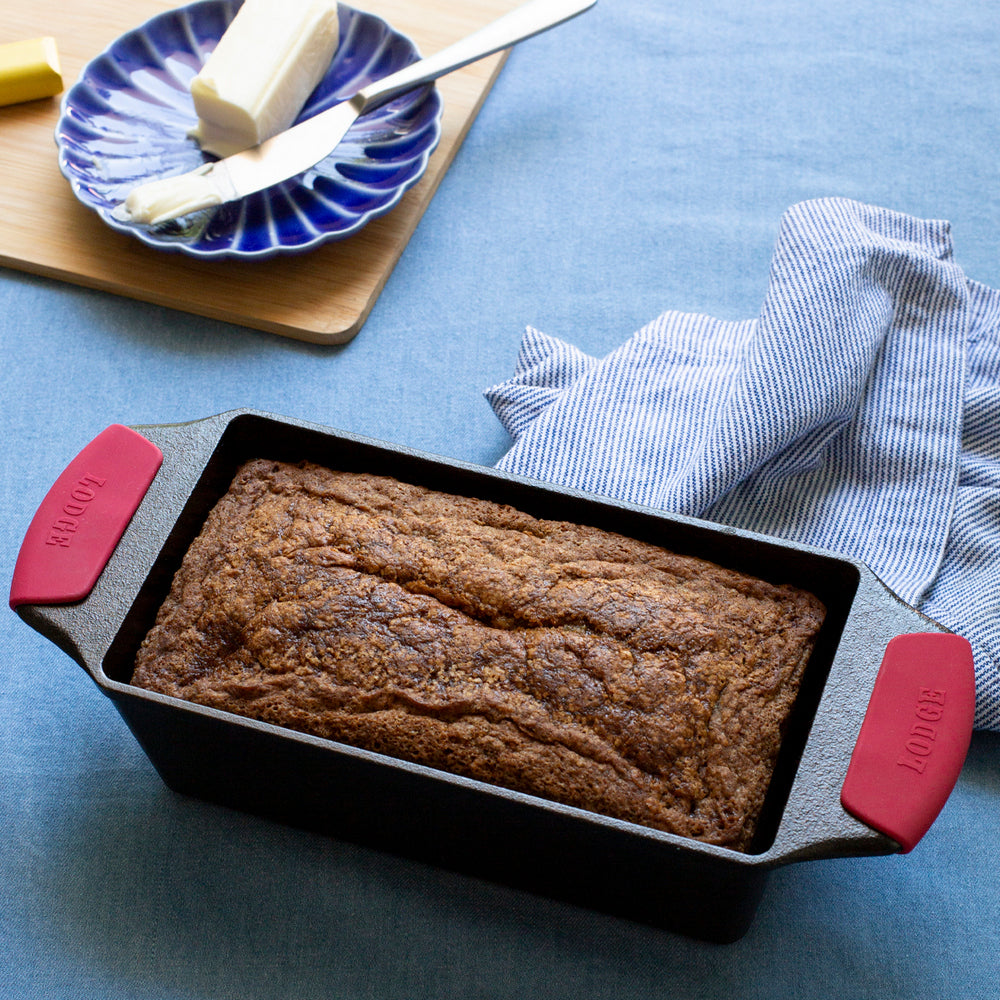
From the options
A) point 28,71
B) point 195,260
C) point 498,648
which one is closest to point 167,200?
point 195,260

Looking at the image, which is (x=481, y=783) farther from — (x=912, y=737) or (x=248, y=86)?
(x=248, y=86)

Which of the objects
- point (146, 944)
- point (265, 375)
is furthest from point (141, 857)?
point (265, 375)

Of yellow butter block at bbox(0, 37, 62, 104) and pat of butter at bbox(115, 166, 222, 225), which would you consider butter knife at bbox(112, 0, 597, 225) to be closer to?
pat of butter at bbox(115, 166, 222, 225)

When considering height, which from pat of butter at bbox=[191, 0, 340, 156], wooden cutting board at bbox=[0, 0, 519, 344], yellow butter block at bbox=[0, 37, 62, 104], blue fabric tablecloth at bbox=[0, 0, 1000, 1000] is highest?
yellow butter block at bbox=[0, 37, 62, 104]

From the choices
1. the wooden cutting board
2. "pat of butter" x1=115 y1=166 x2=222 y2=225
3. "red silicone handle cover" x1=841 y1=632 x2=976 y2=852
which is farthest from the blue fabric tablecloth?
"red silicone handle cover" x1=841 y1=632 x2=976 y2=852

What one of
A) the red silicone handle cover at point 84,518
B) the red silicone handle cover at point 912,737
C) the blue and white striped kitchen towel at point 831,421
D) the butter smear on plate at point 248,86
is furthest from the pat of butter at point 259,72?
the red silicone handle cover at point 912,737

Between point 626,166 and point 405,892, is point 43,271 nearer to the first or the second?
point 626,166
